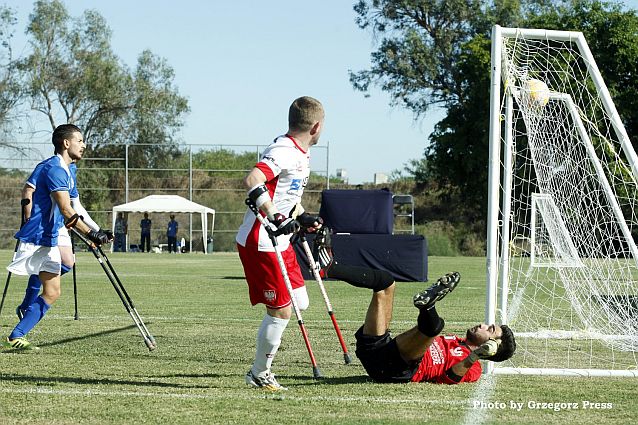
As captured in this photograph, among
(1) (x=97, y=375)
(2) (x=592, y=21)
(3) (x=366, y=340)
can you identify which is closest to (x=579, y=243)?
(3) (x=366, y=340)

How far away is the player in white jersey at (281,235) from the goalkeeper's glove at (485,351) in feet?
4.35

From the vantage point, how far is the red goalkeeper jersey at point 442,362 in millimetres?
7559

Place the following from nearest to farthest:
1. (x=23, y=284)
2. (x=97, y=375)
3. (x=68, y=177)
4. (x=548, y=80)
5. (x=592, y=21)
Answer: (x=97, y=375) < (x=68, y=177) < (x=548, y=80) < (x=23, y=284) < (x=592, y=21)

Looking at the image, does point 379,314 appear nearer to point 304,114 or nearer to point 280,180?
point 280,180

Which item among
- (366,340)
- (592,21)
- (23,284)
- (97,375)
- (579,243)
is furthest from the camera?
(592,21)

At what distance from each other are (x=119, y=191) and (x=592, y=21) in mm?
26651

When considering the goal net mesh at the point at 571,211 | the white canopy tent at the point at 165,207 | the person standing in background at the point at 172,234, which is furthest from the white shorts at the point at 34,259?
the person standing in background at the point at 172,234

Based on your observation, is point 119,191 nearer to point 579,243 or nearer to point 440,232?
point 440,232

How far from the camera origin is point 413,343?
7.22 metres

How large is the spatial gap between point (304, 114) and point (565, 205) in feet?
19.8

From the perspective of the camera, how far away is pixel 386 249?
21.1m

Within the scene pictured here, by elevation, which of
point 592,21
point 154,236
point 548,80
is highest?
point 592,21

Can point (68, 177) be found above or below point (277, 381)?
above

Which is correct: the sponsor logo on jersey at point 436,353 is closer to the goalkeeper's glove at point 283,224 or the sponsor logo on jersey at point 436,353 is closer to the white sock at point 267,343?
the white sock at point 267,343
